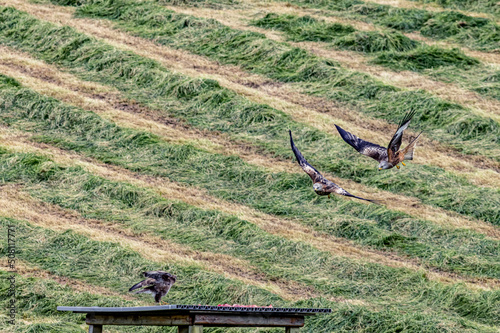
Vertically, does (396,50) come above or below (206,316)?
below

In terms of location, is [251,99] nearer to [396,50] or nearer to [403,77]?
[403,77]

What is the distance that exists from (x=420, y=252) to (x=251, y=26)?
1038cm

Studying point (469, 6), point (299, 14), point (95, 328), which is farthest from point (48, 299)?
point (469, 6)

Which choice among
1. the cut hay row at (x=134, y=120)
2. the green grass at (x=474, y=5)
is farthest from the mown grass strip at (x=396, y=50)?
the cut hay row at (x=134, y=120)

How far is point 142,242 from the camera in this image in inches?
501

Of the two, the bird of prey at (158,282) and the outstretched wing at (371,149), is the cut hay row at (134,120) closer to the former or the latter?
the bird of prey at (158,282)

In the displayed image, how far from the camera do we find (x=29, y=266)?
11.7 m

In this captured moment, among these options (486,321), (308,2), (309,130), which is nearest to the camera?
(486,321)

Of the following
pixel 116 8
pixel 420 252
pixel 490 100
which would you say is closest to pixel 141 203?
pixel 420 252

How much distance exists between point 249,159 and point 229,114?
1.99m

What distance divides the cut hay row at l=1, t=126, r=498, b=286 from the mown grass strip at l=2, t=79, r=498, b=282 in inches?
10.4

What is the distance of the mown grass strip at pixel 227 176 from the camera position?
13141 mm

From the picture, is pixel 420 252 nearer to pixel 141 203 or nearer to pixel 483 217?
pixel 483 217

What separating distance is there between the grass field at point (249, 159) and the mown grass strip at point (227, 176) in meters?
0.04
